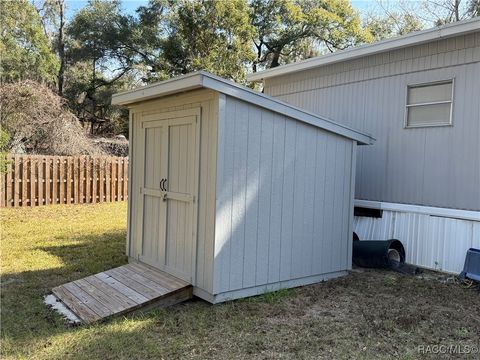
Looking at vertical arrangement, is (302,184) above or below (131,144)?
below

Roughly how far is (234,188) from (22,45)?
18046mm

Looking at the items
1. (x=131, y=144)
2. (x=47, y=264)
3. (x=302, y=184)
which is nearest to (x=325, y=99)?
(x=302, y=184)

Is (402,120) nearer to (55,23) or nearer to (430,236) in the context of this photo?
(430,236)

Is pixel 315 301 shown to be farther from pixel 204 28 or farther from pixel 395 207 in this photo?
pixel 204 28

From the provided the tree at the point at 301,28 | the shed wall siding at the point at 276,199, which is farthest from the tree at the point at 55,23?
the shed wall siding at the point at 276,199

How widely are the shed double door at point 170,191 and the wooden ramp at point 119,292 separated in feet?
0.57

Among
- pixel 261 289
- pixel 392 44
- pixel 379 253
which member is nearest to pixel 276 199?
pixel 261 289

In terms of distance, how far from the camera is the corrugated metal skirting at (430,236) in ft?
17.6

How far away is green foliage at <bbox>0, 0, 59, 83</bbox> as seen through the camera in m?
17.3

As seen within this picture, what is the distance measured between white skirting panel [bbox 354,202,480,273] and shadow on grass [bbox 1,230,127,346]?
3.89 metres

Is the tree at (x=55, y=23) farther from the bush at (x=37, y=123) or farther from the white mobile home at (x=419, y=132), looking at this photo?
the white mobile home at (x=419, y=132)

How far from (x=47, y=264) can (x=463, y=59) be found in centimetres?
611

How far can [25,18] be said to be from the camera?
1816 centimetres

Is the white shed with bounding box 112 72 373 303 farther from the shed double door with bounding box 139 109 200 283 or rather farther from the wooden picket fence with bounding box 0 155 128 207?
the wooden picket fence with bounding box 0 155 128 207
